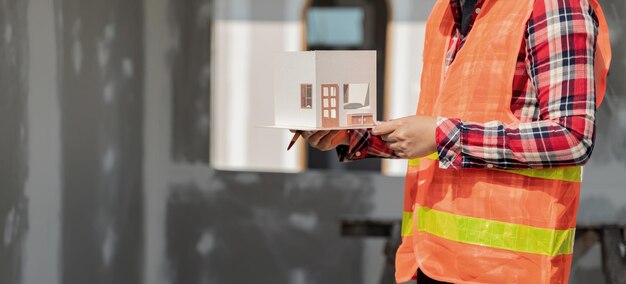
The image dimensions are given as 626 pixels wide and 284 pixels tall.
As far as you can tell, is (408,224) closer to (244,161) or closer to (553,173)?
(553,173)

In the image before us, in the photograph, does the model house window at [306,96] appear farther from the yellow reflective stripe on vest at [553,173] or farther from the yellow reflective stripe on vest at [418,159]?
the yellow reflective stripe on vest at [553,173]

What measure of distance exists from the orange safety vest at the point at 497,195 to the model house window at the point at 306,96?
0.87 ft

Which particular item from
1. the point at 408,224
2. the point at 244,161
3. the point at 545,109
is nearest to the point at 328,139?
the point at 408,224

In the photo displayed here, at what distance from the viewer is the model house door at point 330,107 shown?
1.77 m

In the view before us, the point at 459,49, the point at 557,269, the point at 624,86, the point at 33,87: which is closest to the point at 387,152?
the point at 459,49

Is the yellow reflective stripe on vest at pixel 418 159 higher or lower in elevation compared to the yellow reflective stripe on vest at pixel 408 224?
higher

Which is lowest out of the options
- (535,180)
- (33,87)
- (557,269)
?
(557,269)

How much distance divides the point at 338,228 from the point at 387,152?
6.21ft

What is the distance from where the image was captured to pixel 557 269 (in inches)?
62.2

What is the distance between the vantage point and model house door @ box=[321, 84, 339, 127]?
1766 mm

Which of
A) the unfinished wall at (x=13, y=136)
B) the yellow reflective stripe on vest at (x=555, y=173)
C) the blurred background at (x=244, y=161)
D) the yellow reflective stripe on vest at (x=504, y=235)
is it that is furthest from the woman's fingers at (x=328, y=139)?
the blurred background at (x=244, y=161)

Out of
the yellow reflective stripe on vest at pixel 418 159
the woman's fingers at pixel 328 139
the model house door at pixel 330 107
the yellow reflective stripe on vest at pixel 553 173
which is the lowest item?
the yellow reflective stripe on vest at pixel 553 173

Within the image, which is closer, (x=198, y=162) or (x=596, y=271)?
(x=596, y=271)

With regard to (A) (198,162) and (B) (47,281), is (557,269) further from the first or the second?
(A) (198,162)
